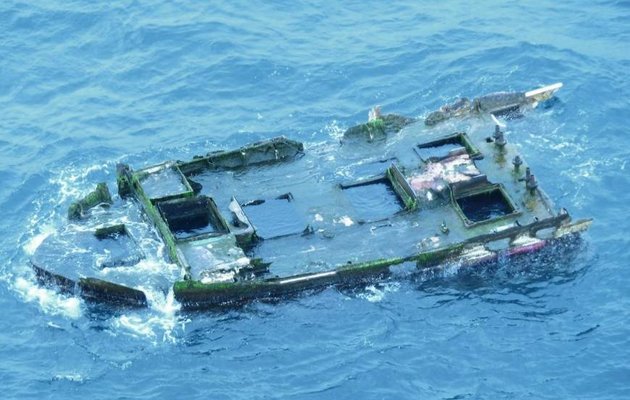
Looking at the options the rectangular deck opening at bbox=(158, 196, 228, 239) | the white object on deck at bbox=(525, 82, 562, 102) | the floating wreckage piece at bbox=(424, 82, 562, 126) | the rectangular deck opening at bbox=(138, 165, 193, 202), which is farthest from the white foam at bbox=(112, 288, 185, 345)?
the white object on deck at bbox=(525, 82, 562, 102)

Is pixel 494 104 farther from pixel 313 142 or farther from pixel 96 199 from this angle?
pixel 96 199

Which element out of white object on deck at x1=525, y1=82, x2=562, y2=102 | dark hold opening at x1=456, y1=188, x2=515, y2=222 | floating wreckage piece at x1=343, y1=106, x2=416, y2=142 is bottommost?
dark hold opening at x1=456, y1=188, x2=515, y2=222

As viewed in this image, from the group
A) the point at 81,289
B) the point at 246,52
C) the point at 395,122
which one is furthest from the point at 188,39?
the point at 81,289

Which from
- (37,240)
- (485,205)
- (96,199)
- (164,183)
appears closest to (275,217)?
(164,183)

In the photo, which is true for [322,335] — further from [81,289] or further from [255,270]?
[81,289]

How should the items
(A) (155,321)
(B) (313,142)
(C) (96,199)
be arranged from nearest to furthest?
(A) (155,321), (C) (96,199), (B) (313,142)

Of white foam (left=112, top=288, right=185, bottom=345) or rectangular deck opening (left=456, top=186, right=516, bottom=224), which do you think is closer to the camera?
white foam (left=112, top=288, right=185, bottom=345)

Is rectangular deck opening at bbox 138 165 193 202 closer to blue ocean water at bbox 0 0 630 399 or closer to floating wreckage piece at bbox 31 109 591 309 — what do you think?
floating wreckage piece at bbox 31 109 591 309
